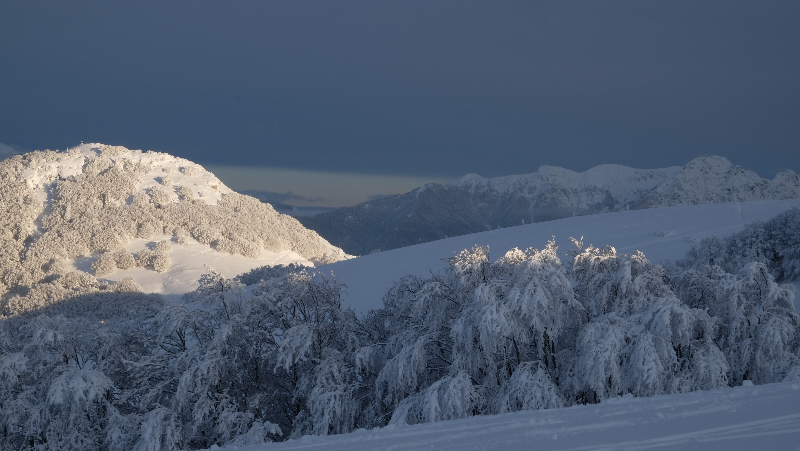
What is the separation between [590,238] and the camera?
1064 inches

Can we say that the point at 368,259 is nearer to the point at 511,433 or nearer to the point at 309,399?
the point at 309,399

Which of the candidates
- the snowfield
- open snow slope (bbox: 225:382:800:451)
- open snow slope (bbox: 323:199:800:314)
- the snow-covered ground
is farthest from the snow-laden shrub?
the snow-covered ground

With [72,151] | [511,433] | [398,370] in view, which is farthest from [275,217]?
[511,433]

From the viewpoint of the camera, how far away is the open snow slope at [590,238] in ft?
74.4

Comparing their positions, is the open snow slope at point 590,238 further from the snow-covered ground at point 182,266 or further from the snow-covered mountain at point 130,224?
the snow-covered mountain at point 130,224

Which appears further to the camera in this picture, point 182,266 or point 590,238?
point 182,266

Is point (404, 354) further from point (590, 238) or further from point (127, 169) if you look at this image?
point (127, 169)

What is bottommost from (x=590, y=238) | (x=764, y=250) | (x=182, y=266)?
(x=764, y=250)

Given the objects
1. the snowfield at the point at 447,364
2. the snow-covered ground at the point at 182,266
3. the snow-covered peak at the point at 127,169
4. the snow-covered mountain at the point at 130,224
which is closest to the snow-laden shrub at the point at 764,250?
the snowfield at the point at 447,364

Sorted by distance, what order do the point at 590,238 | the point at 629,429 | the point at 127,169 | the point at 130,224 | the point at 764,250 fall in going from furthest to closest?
the point at 127,169 < the point at 130,224 < the point at 590,238 < the point at 764,250 < the point at 629,429

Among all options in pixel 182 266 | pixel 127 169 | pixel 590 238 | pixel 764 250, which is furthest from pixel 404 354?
pixel 127 169

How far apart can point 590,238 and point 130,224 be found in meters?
37.3

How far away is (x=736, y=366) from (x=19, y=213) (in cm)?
5363

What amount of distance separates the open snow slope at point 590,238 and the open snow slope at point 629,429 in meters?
15.2
